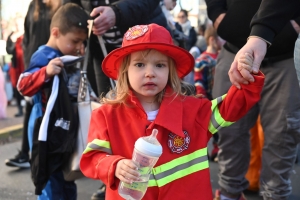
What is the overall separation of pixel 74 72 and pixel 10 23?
11.2 metres

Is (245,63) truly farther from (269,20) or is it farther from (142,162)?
(142,162)

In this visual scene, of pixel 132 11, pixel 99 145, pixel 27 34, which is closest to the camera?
pixel 99 145

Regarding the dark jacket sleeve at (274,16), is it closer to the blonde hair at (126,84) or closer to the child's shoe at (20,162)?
the blonde hair at (126,84)

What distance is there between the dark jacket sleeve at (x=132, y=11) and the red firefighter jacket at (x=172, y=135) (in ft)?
3.29

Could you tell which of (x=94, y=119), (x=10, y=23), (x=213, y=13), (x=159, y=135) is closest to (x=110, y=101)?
(x=94, y=119)

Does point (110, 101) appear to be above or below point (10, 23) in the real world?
above

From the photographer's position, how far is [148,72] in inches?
89.8

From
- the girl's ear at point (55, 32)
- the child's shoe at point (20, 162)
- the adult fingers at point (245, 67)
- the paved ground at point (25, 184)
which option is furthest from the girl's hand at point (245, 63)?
the child's shoe at point (20, 162)

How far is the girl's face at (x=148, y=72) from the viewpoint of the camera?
90.4 inches

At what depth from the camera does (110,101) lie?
240 cm

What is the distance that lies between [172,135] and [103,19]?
3.77ft

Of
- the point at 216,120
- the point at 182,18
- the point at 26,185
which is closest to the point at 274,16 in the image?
the point at 216,120

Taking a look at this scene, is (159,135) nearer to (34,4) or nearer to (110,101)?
(110,101)

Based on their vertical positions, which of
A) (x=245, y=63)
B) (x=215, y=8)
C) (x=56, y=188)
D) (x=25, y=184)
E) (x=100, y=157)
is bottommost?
(x=25, y=184)
